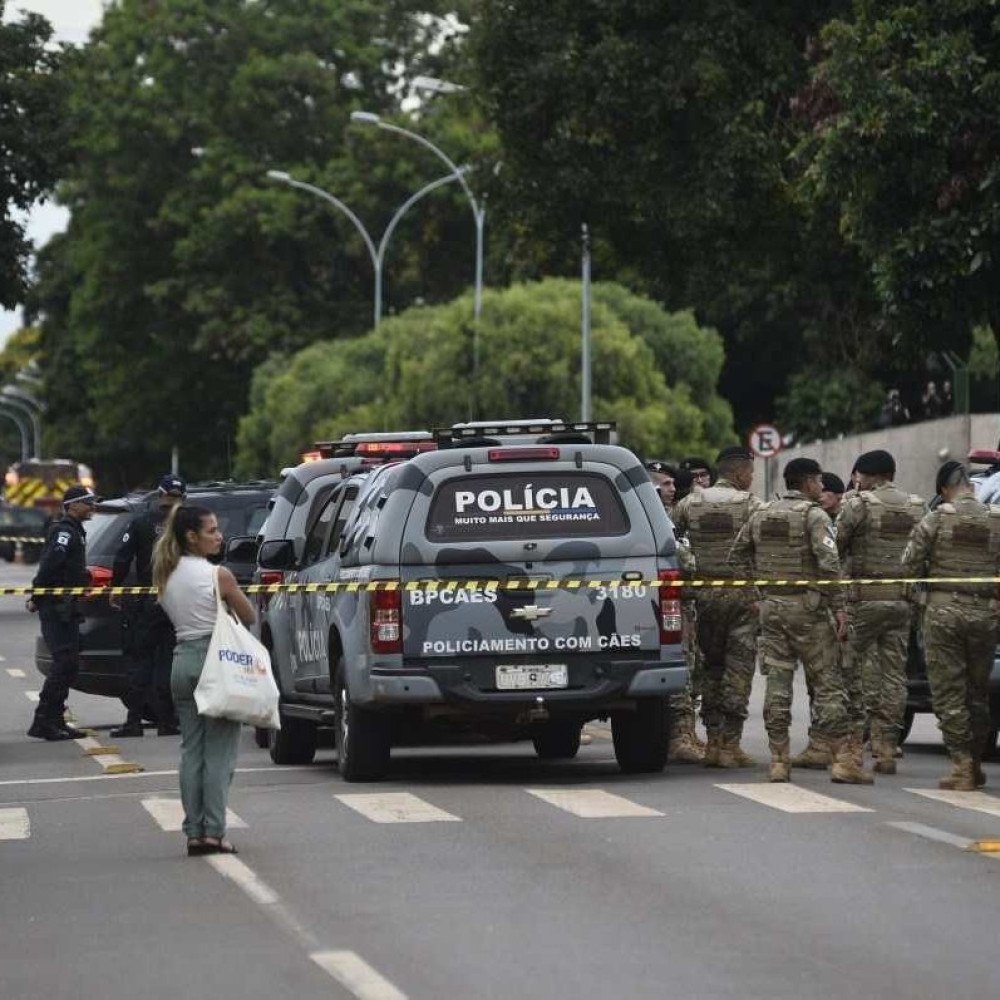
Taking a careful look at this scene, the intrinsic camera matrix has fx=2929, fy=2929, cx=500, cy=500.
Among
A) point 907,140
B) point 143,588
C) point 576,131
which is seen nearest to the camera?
point 143,588

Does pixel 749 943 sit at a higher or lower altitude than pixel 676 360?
lower

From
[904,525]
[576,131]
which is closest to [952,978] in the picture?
[904,525]

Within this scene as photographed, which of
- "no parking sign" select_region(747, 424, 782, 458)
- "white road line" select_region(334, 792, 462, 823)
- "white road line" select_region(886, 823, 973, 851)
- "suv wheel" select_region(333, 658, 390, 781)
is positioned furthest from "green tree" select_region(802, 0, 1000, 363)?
"no parking sign" select_region(747, 424, 782, 458)

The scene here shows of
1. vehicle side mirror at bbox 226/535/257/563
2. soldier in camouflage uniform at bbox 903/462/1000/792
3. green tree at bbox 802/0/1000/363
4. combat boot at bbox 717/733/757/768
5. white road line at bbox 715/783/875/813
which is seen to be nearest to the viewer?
white road line at bbox 715/783/875/813

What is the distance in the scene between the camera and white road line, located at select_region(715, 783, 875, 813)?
14508mm

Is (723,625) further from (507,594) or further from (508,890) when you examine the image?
(508,890)

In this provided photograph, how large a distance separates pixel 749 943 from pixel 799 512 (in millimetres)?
6815

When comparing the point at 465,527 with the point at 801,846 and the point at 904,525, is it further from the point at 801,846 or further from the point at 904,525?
the point at 801,846

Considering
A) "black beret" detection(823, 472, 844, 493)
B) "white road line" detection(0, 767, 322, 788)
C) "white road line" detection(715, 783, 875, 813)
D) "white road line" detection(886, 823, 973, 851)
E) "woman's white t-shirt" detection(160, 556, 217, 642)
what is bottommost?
"white road line" detection(0, 767, 322, 788)

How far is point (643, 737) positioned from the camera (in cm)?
1667

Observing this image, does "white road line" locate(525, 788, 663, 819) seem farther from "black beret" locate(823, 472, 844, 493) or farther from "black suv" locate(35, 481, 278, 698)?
"black suv" locate(35, 481, 278, 698)

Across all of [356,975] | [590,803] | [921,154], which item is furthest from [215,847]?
[921,154]

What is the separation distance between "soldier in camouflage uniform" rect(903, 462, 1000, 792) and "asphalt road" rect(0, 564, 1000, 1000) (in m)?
0.44

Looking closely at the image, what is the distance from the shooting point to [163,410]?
7869cm
